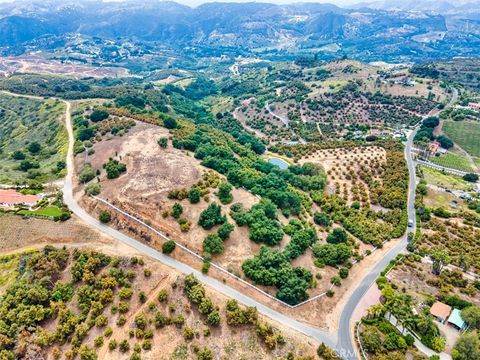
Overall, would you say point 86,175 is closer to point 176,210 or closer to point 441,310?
point 176,210

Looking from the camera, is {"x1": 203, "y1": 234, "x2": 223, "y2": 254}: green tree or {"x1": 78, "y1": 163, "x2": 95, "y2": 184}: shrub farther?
{"x1": 78, "y1": 163, "x2": 95, "y2": 184}: shrub

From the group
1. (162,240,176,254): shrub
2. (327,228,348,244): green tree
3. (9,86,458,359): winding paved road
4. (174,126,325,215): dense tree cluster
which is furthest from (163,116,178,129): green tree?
(327,228,348,244): green tree

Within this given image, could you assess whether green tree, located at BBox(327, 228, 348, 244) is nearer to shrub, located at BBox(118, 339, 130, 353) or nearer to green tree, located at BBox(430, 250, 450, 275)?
green tree, located at BBox(430, 250, 450, 275)

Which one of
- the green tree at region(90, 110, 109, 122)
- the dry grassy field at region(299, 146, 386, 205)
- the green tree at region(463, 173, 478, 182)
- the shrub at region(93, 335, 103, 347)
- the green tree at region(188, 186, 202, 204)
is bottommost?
the green tree at region(463, 173, 478, 182)

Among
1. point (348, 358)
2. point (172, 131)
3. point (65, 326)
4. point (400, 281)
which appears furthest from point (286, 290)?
point (172, 131)

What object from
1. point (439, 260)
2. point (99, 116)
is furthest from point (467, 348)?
point (99, 116)

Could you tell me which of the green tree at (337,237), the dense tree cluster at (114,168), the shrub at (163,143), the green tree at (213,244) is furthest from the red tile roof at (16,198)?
the green tree at (337,237)

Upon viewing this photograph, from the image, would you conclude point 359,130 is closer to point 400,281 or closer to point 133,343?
point 400,281
